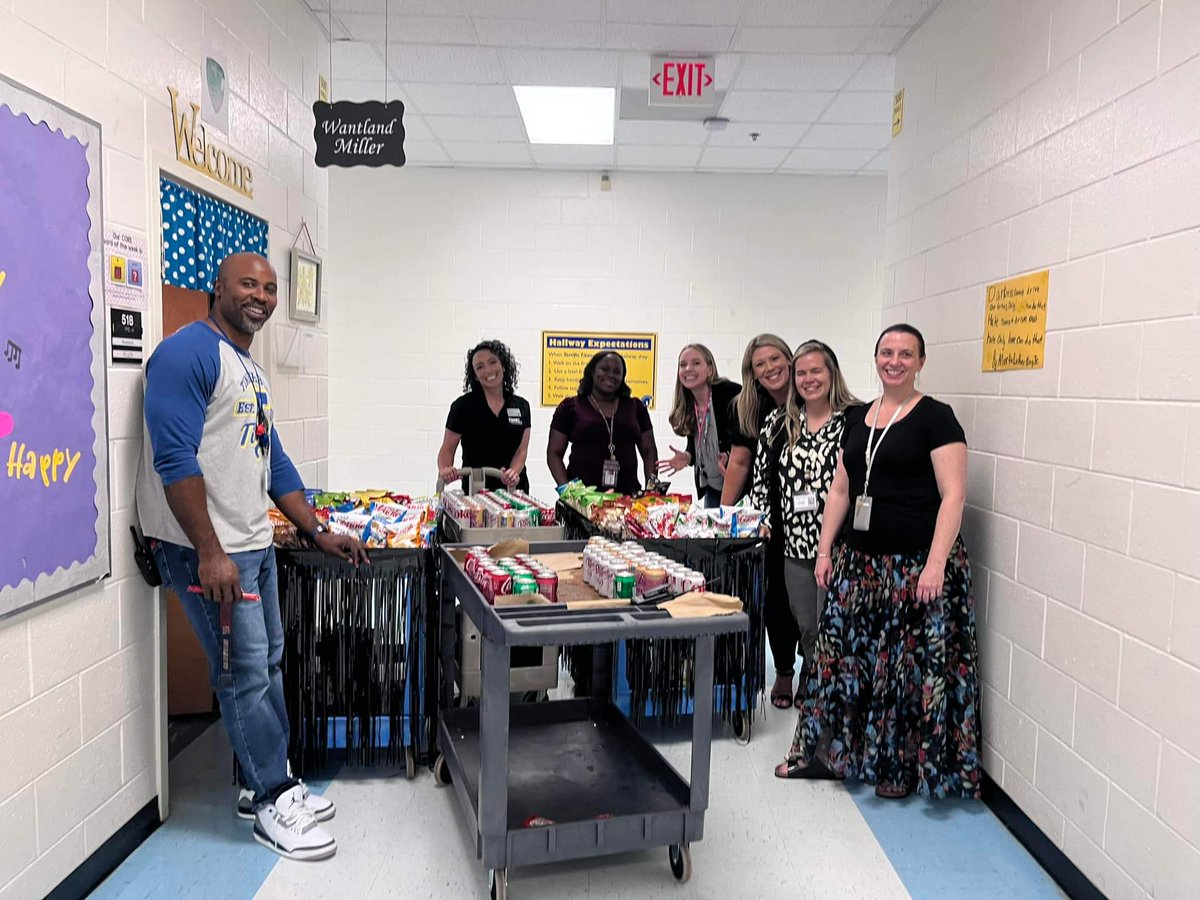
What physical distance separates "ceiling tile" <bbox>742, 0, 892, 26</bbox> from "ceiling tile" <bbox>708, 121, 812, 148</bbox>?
1432mm

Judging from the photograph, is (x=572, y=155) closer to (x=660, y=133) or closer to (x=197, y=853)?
(x=660, y=133)

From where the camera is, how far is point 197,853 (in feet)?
8.07

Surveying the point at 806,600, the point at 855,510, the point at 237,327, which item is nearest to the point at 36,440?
the point at 237,327

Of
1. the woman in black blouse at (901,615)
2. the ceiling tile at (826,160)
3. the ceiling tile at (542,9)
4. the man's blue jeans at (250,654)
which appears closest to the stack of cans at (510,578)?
the man's blue jeans at (250,654)

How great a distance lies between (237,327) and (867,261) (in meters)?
5.09

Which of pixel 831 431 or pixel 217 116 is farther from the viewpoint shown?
pixel 831 431

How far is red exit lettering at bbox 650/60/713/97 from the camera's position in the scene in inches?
164

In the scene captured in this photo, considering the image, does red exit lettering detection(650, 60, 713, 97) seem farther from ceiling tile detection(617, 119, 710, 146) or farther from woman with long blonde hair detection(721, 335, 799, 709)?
woman with long blonde hair detection(721, 335, 799, 709)

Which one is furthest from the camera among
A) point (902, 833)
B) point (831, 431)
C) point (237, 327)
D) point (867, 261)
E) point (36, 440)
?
point (867, 261)

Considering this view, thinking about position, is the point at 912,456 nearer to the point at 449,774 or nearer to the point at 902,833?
the point at 902,833

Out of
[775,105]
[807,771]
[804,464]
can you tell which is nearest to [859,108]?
[775,105]

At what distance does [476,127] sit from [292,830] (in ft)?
13.9

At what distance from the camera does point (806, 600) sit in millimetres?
3314

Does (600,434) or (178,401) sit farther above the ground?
(178,401)
